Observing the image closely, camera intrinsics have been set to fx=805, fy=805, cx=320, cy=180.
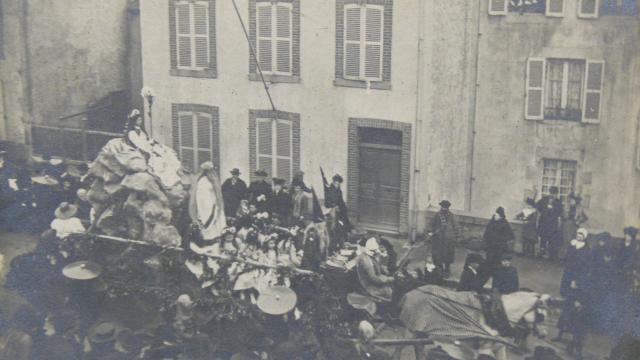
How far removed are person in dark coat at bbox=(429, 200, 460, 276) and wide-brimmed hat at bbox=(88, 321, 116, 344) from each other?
4004mm

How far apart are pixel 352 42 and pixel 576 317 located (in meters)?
3.53

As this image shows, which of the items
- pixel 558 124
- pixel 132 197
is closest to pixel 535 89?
pixel 558 124

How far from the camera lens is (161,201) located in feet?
31.1

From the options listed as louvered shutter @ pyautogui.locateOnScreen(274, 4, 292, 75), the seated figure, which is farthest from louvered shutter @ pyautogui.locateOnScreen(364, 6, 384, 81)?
the seated figure

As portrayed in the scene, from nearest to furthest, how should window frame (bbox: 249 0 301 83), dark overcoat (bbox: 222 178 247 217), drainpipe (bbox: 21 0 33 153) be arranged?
window frame (bbox: 249 0 301 83) < dark overcoat (bbox: 222 178 247 217) < drainpipe (bbox: 21 0 33 153)

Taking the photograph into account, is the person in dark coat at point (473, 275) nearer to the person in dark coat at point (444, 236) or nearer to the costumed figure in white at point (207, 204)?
the person in dark coat at point (444, 236)

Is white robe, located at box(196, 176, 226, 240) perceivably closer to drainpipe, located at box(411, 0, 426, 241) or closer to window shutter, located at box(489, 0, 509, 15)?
drainpipe, located at box(411, 0, 426, 241)

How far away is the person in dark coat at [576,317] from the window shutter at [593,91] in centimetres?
164

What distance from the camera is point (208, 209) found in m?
9.34

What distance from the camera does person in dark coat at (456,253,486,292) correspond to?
811 centimetres

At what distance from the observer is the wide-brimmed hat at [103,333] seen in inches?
376

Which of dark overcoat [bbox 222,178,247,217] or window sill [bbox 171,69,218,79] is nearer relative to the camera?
window sill [bbox 171,69,218,79]

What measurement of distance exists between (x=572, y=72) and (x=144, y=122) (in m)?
4.82

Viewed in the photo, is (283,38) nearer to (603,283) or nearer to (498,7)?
(498,7)
